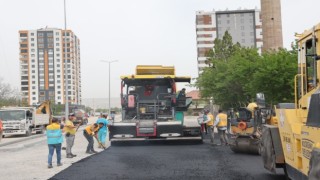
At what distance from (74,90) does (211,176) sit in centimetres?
10893

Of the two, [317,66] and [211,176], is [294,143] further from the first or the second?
[211,176]

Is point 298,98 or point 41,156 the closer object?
point 298,98

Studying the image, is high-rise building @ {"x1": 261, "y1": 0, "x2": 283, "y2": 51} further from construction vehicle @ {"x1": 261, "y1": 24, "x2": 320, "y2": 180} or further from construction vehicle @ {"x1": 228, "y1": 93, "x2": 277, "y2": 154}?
construction vehicle @ {"x1": 261, "y1": 24, "x2": 320, "y2": 180}

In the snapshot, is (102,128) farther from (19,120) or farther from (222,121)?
(19,120)

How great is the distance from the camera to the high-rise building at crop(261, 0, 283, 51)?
138 ft

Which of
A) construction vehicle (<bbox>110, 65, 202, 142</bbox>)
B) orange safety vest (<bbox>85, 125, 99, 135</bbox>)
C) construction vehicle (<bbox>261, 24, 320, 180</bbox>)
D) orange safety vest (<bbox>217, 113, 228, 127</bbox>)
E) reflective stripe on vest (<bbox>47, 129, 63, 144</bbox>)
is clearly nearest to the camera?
construction vehicle (<bbox>261, 24, 320, 180</bbox>)

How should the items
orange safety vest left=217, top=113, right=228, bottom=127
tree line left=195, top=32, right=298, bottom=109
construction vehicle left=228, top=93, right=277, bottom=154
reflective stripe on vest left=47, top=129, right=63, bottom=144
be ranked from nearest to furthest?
reflective stripe on vest left=47, top=129, right=63, bottom=144 → construction vehicle left=228, top=93, right=277, bottom=154 → orange safety vest left=217, top=113, right=228, bottom=127 → tree line left=195, top=32, right=298, bottom=109

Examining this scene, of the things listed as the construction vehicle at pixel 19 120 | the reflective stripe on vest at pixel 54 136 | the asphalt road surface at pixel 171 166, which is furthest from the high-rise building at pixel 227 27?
the reflective stripe on vest at pixel 54 136

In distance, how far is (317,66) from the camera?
6.29m

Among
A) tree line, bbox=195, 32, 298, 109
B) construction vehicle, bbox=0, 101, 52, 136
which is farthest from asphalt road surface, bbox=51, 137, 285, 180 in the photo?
construction vehicle, bbox=0, 101, 52, 136

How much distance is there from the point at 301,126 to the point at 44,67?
114190 millimetres

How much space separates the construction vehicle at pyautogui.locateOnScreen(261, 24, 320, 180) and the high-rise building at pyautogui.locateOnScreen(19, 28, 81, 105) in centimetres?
10543

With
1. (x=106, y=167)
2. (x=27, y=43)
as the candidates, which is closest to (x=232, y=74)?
(x=106, y=167)

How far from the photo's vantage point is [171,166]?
38.4 ft
